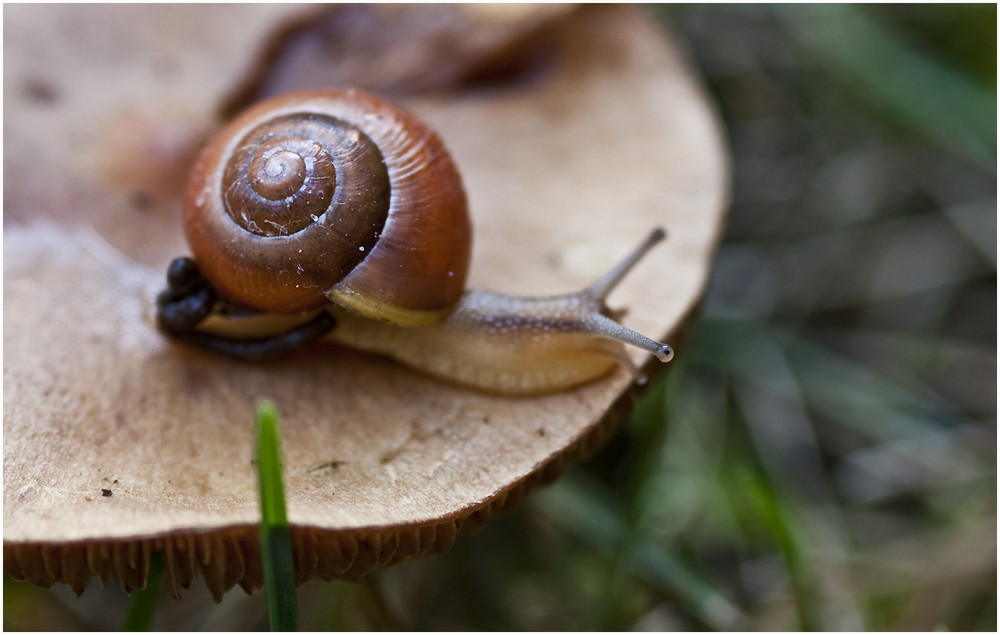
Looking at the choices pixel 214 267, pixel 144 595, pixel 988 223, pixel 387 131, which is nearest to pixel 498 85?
pixel 387 131

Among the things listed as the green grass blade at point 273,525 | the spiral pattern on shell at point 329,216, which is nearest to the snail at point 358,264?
the spiral pattern on shell at point 329,216

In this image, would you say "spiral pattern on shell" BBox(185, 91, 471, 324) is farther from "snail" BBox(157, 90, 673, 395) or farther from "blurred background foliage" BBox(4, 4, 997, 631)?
"blurred background foliage" BBox(4, 4, 997, 631)

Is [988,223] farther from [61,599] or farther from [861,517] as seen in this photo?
[61,599]

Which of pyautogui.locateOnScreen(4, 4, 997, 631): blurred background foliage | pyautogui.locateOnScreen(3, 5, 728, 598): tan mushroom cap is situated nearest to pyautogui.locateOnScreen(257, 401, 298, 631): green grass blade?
pyautogui.locateOnScreen(3, 5, 728, 598): tan mushroom cap

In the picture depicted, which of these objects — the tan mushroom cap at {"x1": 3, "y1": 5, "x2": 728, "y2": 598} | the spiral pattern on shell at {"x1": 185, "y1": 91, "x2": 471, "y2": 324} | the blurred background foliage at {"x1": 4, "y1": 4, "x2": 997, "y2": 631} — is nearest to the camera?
the tan mushroom cap at {"x1": 3, "y1": 5, "x2": 728, "y2": 598}

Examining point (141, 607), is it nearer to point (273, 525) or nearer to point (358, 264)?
point (273, 525)

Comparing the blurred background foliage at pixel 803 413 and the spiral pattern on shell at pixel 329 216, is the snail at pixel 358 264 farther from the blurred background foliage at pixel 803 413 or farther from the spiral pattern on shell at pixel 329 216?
the blurred background foliage at pixel 803 413
